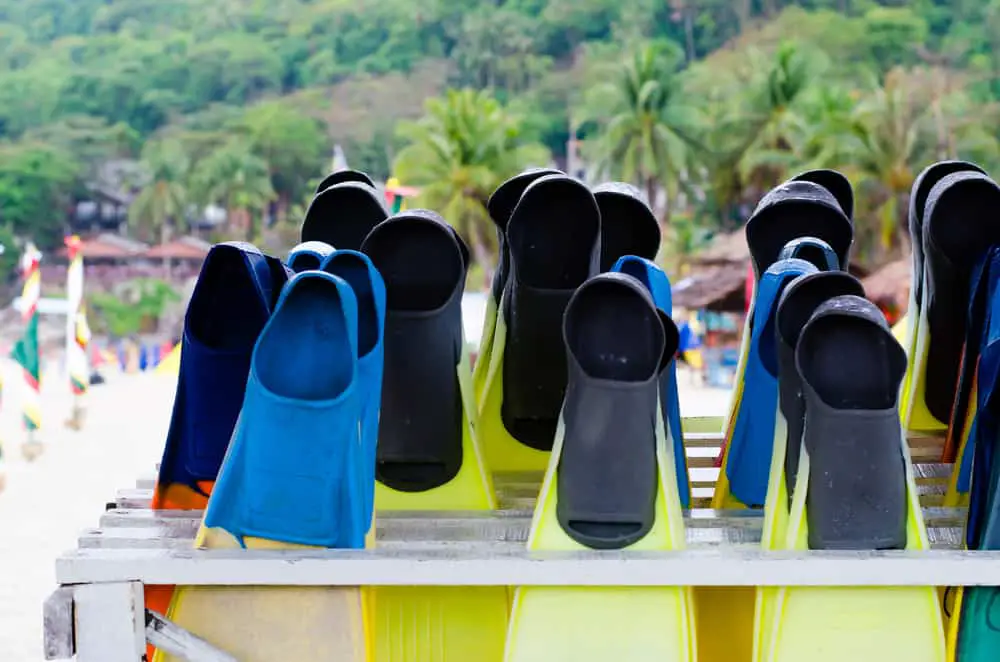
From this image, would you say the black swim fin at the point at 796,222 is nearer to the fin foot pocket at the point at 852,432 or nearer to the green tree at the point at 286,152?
the fin foot pocket at the point at 852,432

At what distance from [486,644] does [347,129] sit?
64.7 m

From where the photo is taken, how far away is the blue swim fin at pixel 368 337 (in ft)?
6.27

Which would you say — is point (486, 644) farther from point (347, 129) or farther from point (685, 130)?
point (347, 129)

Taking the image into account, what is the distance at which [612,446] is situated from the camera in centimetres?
184

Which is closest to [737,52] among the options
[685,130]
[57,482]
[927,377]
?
[685,130]

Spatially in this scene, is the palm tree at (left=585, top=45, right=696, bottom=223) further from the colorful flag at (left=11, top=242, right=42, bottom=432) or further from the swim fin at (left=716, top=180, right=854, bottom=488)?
the swim fin at (left=716, top=180, right=854, bottom=488)

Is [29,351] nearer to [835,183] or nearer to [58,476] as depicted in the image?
[58,476]

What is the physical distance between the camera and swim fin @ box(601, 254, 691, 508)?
6.84 ft

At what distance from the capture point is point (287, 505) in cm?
186

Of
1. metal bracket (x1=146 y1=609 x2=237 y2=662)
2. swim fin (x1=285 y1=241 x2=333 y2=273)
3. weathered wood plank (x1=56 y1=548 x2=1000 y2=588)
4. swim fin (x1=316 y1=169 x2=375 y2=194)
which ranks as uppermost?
swim fin (x1=316 y1=169 x2=375 y2=194)

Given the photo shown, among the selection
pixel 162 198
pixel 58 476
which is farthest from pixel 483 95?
pixel 58 476

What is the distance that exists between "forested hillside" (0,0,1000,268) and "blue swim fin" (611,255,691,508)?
34.8 m

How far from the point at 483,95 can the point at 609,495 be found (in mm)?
50302

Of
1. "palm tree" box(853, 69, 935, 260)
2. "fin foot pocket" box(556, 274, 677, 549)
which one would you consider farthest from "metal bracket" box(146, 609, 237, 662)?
"palm tree" box(853, 69, 935, 260)
